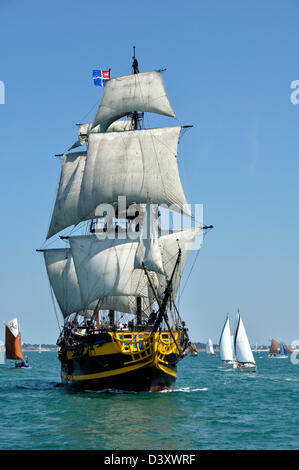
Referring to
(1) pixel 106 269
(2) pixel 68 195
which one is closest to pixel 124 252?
(1) pixel 106 269

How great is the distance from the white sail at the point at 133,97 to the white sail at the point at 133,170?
105 inches

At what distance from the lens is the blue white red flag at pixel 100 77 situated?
6353 cm

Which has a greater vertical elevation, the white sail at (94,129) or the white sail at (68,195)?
the white sail at (94,129)

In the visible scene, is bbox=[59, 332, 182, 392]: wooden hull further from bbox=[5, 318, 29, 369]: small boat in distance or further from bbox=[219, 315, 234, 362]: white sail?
bbox=[219, 315, 234, 362]: white sail

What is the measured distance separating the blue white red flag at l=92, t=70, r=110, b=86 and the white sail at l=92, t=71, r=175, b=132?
2.51m

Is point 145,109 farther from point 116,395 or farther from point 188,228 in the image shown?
point 116,395

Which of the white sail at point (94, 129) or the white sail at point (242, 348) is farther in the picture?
the white sail at point (242, 348)

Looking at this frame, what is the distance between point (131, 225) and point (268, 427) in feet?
105

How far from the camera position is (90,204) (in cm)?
5641

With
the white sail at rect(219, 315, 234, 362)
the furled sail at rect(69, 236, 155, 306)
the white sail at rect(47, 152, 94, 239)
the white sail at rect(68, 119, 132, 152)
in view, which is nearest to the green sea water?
the furled sail at rect(69, 236, 155, 306)

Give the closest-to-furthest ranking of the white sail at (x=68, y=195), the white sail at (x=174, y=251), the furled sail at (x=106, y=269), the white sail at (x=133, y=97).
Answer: the furled sail at (x=106, y=269) < the white sail at (x=174, y=251) < the white sail at (x=133, y=97) < the white sail at (x=68, y=195)

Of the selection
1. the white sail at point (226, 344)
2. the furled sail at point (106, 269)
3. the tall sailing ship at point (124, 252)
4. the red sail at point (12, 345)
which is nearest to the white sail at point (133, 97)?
the tall sailing ship at point (124, 252)

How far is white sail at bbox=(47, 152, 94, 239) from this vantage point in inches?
2462

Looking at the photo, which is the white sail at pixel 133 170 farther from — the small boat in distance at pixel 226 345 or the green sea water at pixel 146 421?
the small boat in distance at pixel 226 345
